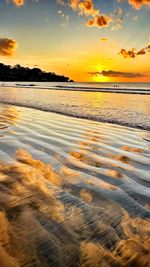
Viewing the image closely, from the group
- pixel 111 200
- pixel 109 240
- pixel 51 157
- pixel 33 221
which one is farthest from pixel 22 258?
pixel 51 157

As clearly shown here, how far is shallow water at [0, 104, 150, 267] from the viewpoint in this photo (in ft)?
7.04

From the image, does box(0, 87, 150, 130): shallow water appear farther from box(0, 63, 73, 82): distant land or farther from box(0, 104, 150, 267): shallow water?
box(0, 63, 73, 82): distant land

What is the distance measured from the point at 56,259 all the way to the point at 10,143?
3990mm

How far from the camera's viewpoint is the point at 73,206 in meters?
2.94

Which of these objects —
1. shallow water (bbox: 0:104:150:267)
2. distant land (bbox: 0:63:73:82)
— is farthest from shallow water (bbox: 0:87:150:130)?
distant land (bbox: 0:63:73:82)

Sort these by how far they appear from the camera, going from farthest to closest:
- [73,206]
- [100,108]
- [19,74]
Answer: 1. [19,74]
2. [100,108]
3. [73,206]

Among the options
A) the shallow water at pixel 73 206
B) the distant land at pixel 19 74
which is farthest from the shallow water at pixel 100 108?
the distant land at pixel 19 74

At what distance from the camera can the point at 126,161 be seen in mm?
4895

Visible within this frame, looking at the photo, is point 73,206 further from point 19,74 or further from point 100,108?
point 19,74

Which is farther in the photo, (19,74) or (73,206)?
(19,74)

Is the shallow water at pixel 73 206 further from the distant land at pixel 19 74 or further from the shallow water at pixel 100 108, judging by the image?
the distant land at pixel 19 74

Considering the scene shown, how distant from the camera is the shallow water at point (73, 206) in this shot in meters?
2.14

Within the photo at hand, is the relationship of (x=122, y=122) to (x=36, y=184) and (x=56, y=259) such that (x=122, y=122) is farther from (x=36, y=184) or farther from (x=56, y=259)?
(x=56, y=259)

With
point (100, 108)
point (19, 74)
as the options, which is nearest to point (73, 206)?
point (100, 108)
